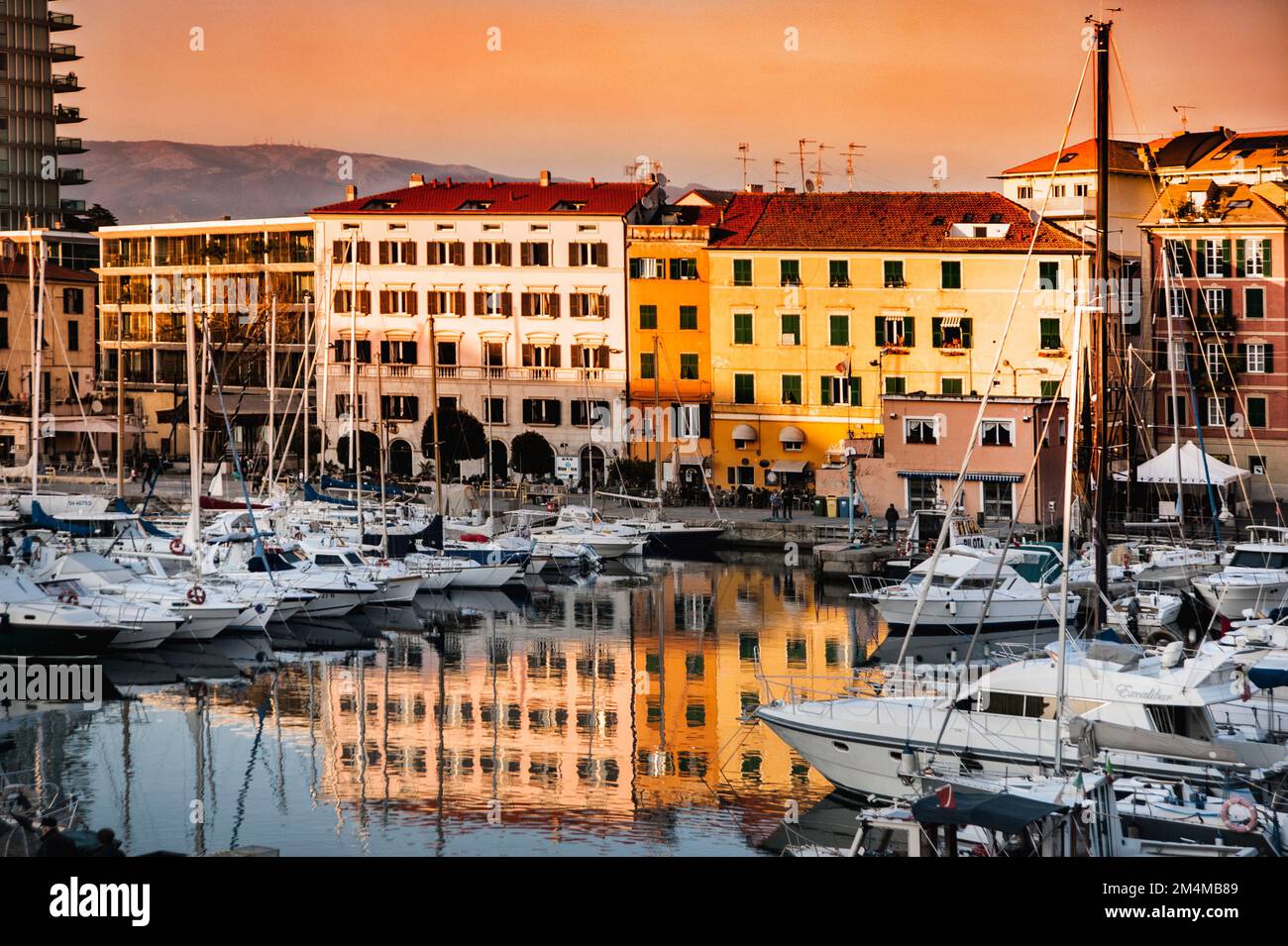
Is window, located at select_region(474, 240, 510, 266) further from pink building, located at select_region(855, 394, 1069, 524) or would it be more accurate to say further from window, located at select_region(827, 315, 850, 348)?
pink building, located at select_region(855, 394, 1069, 524)

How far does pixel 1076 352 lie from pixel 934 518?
13919 mm

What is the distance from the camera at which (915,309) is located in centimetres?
3309

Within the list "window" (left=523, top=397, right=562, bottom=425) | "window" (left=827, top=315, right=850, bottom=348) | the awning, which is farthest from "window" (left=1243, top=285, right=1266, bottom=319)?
"window" (left=523, top=397, right=562, bottom=425)

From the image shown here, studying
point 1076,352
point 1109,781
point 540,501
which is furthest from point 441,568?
point 1109,781

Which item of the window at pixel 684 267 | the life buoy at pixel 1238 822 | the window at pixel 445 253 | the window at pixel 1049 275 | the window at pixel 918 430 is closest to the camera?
the life buoy at pixel 1238 822

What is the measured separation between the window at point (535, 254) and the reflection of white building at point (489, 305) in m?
0.02

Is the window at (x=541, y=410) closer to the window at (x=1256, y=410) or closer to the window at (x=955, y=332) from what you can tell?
the window at (x=955, y=332)

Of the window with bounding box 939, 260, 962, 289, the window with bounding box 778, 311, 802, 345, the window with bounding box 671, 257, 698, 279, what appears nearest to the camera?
the window with bounding box 939, 260, 962, 289

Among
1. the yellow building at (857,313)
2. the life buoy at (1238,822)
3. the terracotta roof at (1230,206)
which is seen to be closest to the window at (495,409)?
the yellow building at (857,313)

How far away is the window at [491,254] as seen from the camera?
36500 mm

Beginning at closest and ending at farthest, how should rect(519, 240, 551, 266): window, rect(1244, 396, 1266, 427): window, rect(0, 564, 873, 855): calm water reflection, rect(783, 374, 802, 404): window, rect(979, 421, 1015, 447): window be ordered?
rect(0, 564, 873, 855): calm water reflection
rect(979, 421, 1015, 447): window
rect(1244, 396, 1266, 427): window
rect(783, 374, 802, 404): window
rect(519, 240, 551, 266): window

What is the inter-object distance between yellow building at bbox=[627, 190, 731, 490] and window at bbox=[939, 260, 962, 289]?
4491mm

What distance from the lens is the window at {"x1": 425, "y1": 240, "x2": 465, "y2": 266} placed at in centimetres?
3678
